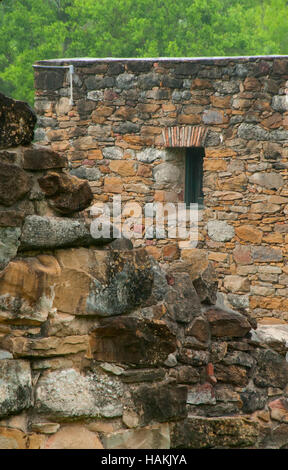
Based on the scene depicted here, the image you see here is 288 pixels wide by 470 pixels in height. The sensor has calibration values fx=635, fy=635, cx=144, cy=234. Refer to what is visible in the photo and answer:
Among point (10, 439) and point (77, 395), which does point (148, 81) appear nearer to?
point (77, 395)

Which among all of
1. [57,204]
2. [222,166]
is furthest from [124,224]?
[57,204]

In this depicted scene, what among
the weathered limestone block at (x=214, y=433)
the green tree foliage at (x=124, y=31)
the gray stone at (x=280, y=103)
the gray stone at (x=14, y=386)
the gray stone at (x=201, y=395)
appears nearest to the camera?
the gray stone at (x=14, y=386)

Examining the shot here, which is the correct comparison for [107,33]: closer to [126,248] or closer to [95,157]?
[95,157]

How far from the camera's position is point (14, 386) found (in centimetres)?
237

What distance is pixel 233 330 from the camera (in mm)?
3123

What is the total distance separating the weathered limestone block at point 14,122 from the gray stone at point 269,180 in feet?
16.5

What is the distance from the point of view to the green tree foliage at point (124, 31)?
16297 mm

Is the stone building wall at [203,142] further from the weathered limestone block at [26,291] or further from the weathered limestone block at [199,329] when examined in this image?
the weathered limestone block at [26,291]

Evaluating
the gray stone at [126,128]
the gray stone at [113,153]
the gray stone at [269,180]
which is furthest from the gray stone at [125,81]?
the gray stone at [269,180]

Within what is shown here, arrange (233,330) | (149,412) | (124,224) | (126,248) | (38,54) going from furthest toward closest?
(38,54) → (124,224) → (233,330) → (126,248) → (149,412)

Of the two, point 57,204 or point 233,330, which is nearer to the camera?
point 57,204

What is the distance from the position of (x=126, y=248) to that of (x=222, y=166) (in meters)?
4.78

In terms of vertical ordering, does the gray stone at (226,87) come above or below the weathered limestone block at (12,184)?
above

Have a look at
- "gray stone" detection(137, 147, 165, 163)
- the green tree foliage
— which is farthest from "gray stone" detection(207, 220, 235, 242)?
the green tree foliage
